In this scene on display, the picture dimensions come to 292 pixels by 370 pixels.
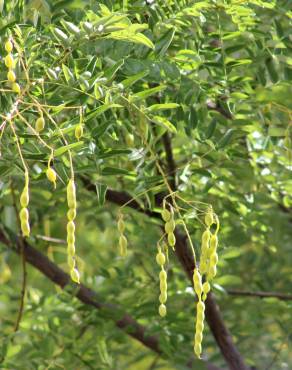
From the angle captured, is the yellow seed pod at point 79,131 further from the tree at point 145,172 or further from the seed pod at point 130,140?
the seed pod at point 130,140

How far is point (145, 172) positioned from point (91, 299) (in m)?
0.74

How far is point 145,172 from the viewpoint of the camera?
7.10ft

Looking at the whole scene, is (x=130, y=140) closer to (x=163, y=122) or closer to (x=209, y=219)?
(x=163, y=122)

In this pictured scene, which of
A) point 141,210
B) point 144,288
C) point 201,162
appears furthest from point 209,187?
point 144,288

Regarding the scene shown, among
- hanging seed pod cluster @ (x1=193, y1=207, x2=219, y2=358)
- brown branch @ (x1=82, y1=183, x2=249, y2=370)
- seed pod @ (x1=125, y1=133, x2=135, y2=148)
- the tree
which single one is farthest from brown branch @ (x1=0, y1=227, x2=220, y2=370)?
hanging seed pod cluster @ (x1=193, y1=207, x2=219, y2=358)

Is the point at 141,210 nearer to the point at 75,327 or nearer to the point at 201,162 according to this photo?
the point at 201,162

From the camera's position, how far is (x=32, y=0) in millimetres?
2045

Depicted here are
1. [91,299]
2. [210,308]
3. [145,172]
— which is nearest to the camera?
[145,172]

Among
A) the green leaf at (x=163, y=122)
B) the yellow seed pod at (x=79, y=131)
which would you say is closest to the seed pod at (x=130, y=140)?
the green leaf at (x=163, y=122)

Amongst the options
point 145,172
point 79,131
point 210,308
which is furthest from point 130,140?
point 210,308

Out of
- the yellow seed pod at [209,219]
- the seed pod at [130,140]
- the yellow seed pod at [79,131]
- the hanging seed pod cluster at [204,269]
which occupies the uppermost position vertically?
the yellow seed pod at [79,131]

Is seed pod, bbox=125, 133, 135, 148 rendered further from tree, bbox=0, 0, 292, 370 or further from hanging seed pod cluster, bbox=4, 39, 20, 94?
hanging seed pod cluster, bbox=4, 39, 20, 94

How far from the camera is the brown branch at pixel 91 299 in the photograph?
2742 millimetres

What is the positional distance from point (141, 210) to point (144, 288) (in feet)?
1.06
